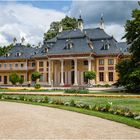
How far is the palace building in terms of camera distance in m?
66.1

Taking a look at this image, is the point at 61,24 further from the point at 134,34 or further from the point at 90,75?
the point at 134,34

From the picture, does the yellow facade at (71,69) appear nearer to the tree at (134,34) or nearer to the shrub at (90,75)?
the shrub at (90,75)

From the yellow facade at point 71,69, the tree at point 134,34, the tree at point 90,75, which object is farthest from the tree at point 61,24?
the tree at point 134,34

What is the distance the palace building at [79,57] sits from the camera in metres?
66.1

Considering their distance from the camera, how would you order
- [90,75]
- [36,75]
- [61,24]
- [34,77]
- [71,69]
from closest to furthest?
[90,75]
[71,69]
[36,75]
[34,77]
[61,24]

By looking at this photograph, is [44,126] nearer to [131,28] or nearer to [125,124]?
[125,124]

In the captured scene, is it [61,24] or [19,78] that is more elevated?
[61,24]

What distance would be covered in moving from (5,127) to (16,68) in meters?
65.4

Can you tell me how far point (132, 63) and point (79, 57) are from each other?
23.0 m

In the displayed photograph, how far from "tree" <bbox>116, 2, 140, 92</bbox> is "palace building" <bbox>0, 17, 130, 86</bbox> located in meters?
20.8

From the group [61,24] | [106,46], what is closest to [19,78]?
[106,46]

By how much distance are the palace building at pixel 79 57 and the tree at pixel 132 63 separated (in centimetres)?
2079

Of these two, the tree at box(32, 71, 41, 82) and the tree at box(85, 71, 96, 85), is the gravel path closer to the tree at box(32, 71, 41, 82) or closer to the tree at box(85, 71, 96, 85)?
the tree at box(85, 71, 96, 85)

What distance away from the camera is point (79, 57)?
6531 centimetres
